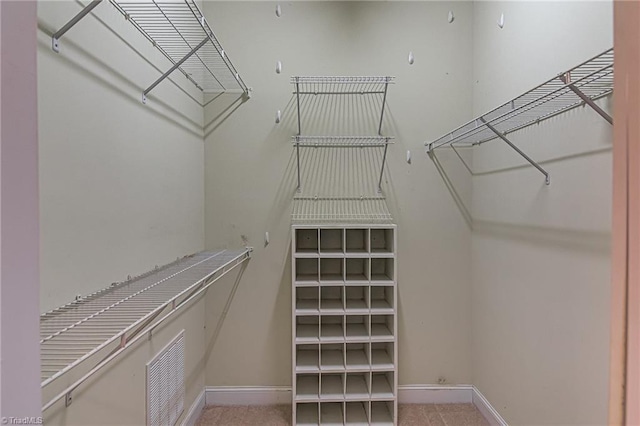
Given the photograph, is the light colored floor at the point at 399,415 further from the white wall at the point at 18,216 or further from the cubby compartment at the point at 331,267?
the white wall at the point at 18,216

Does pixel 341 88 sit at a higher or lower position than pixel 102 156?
higher

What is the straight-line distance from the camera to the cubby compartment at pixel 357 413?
1808 millimetres

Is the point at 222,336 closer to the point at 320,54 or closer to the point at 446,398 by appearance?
the point at 446,398

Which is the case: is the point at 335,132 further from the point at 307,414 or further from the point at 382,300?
the point at 307,414

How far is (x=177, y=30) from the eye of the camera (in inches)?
51.1

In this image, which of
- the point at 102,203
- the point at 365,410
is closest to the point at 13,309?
the point at 102,203

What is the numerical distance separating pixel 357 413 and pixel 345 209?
118 centimetres

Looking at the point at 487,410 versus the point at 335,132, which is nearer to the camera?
the point at 487,410

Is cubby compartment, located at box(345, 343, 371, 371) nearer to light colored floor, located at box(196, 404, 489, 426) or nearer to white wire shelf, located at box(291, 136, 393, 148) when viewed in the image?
light colored floor, located at box(196, 404, 489, 426)

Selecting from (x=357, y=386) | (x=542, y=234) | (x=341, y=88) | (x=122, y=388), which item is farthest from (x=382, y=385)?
(x=341, y=88)

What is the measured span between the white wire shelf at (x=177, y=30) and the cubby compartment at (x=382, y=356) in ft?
5.70

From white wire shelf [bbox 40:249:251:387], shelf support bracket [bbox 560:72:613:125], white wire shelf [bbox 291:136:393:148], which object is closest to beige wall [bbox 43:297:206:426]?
white wire shelf [bbox 40:249:251:387]

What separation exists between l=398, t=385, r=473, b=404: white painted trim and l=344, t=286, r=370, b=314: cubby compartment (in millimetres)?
616

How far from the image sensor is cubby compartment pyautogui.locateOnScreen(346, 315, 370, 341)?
1825 millimetres
